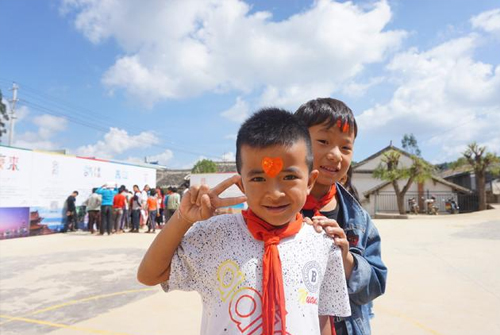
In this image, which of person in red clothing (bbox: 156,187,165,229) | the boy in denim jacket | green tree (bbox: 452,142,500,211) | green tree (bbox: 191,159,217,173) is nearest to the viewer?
the boy in denim jacket

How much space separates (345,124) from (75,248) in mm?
9099

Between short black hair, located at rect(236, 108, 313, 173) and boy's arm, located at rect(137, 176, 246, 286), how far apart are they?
0.15 m

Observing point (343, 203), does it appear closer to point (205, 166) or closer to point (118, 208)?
point (118, 208)

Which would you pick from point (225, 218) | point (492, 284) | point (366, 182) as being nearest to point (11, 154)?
point (225, 218)

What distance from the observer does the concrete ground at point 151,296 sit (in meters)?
3.68

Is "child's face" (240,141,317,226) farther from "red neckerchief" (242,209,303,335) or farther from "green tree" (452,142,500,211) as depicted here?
"green tree" (452,142,500,211)

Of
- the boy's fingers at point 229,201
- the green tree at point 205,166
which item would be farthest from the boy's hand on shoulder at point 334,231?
the green tree at point 205,166

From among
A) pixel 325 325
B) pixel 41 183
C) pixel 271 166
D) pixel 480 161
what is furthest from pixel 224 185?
pixel 480 161

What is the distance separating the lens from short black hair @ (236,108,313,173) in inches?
48.4

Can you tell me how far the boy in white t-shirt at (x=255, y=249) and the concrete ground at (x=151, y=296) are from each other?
2652 mm

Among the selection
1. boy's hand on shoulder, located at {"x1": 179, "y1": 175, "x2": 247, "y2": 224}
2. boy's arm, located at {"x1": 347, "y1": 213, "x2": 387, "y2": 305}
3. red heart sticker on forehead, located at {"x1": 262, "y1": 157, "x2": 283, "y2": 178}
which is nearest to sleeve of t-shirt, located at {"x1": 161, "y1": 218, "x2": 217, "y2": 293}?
boy's hand on shoulder, located at {"x1": 179, "y1": 175, "x2": 247, "y2": 224}

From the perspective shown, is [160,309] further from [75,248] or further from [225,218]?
[75,248]

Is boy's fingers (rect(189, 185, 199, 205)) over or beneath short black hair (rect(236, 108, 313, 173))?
beneath

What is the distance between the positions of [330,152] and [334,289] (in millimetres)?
577
